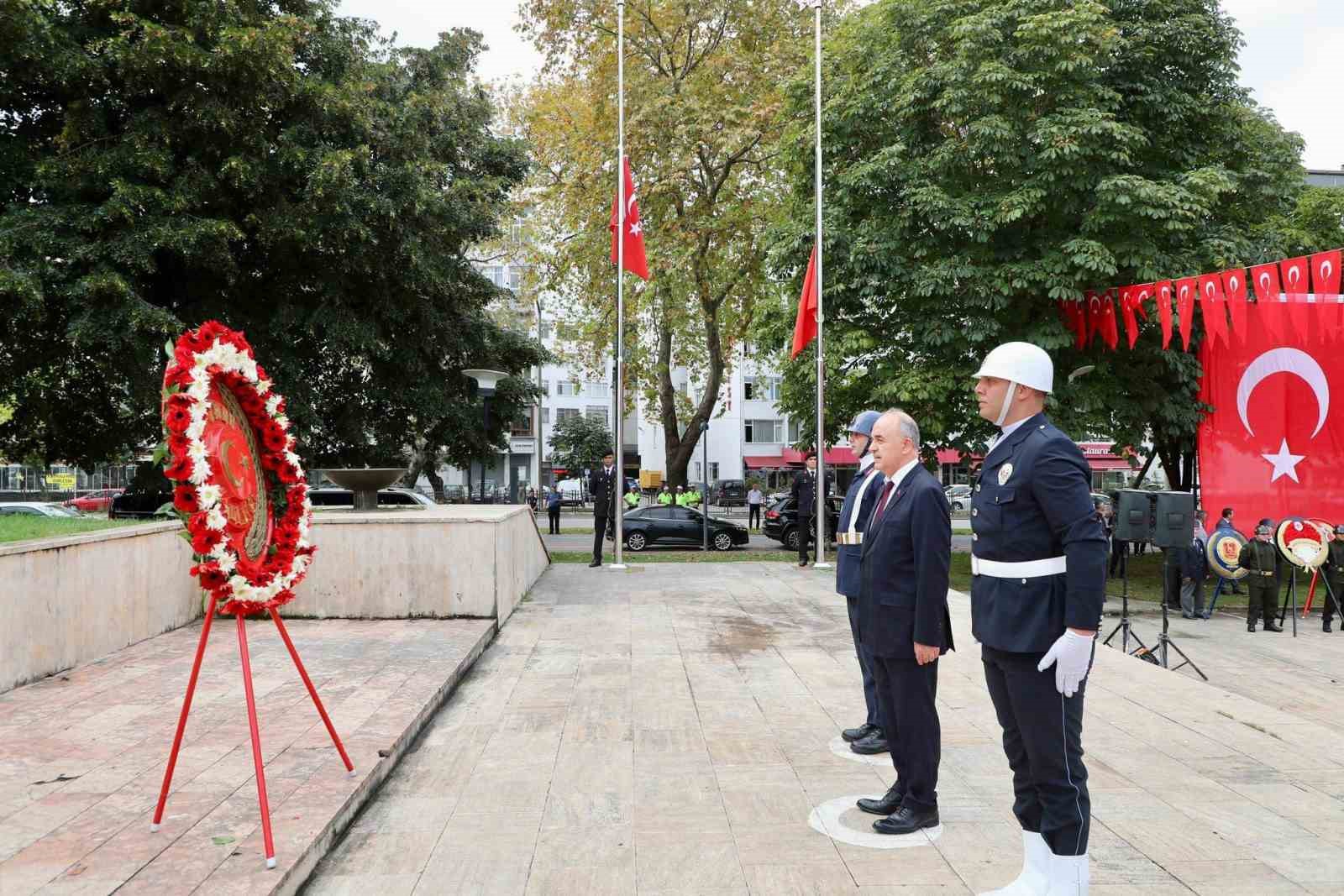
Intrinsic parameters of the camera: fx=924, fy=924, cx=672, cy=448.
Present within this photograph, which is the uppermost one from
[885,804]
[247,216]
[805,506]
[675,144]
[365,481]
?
[675,144]

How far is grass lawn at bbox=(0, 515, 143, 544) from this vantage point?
7168 mm

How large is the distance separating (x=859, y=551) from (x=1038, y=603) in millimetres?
2382

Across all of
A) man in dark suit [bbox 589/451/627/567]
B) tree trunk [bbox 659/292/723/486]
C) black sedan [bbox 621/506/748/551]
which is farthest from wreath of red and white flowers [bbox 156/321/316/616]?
tree trunk [bbox 659/292/723/486]

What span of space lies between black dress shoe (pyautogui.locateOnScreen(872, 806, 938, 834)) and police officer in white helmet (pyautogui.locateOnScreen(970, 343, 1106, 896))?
0.71 metres

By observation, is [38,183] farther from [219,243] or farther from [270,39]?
[270,39]

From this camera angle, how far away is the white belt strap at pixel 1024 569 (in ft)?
11.0

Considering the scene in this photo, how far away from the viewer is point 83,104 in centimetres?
1426

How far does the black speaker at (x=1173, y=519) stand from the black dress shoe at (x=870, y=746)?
25.1 ft

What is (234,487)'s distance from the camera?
165 inches

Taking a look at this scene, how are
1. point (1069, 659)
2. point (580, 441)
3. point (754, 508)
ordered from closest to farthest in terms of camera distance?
point (1069, 659) → point (754, 508) → point (580, 441)

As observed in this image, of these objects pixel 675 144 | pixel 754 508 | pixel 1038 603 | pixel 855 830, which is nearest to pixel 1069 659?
pixel 1038 603

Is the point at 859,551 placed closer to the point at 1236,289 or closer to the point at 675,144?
the point at 1236,289

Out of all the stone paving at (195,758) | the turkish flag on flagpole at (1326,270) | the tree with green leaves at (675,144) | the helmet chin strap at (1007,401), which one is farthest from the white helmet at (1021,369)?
the tree with green leaves at (675,144)

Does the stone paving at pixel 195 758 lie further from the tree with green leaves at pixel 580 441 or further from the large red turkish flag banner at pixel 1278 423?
the tree with green leaves at pixel 580 441
